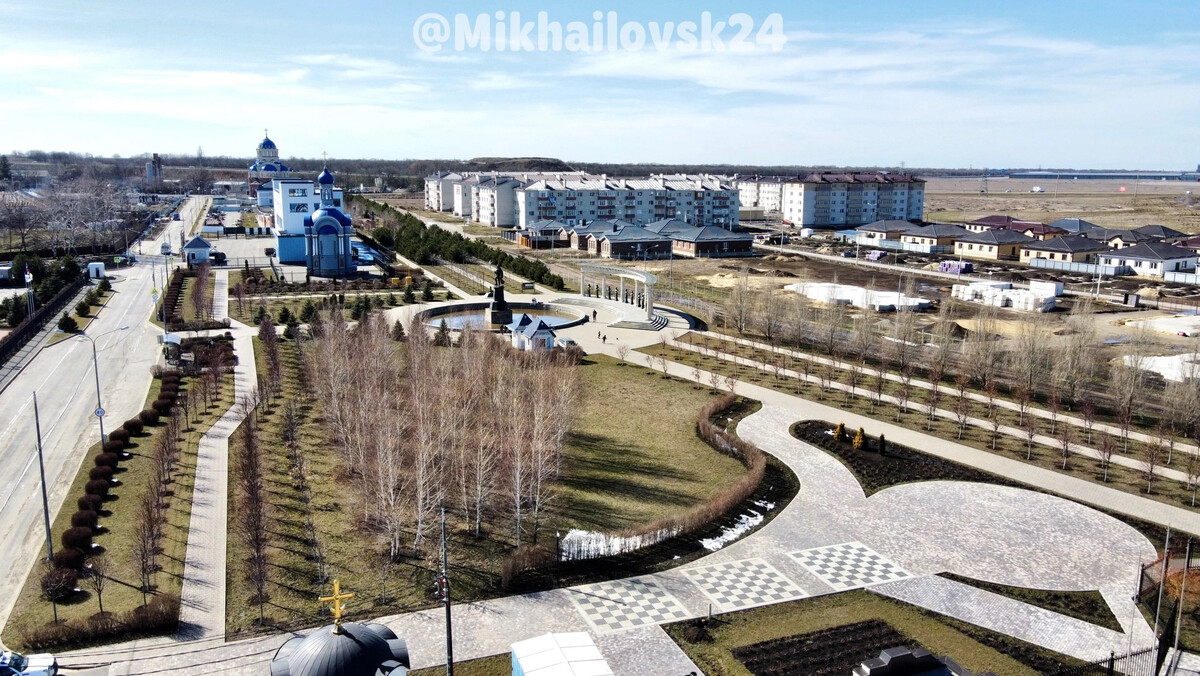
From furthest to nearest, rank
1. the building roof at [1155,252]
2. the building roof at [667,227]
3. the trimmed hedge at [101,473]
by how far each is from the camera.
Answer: the building roof at [667,227] → the building roof at [1155,252] → the trimmed hedge at [101,473]

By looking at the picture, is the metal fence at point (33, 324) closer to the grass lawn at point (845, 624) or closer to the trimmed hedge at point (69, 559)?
the trimmed hedge at point (69, 559)

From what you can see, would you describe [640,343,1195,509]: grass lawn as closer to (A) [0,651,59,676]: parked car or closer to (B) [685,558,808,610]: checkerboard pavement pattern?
(B) [685,558,808,610]: checkerboard pavement pattern

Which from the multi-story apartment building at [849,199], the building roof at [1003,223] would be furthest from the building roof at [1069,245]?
the multi-story apartment building at [849,199]

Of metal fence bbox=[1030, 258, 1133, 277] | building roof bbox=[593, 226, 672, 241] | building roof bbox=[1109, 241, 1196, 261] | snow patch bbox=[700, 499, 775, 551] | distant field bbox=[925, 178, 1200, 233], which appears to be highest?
distant field bbox=[925, 178, 1200, 233]

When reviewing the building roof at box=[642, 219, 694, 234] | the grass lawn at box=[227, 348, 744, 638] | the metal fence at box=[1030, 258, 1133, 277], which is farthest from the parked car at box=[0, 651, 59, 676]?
the building roof at box=[642, 219, 694, 234]

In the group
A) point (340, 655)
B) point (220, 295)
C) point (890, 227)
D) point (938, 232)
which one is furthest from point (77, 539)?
point (890, 227)

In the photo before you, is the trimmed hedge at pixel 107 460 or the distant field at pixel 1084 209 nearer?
the trimmed hedge at pixel 107 460
